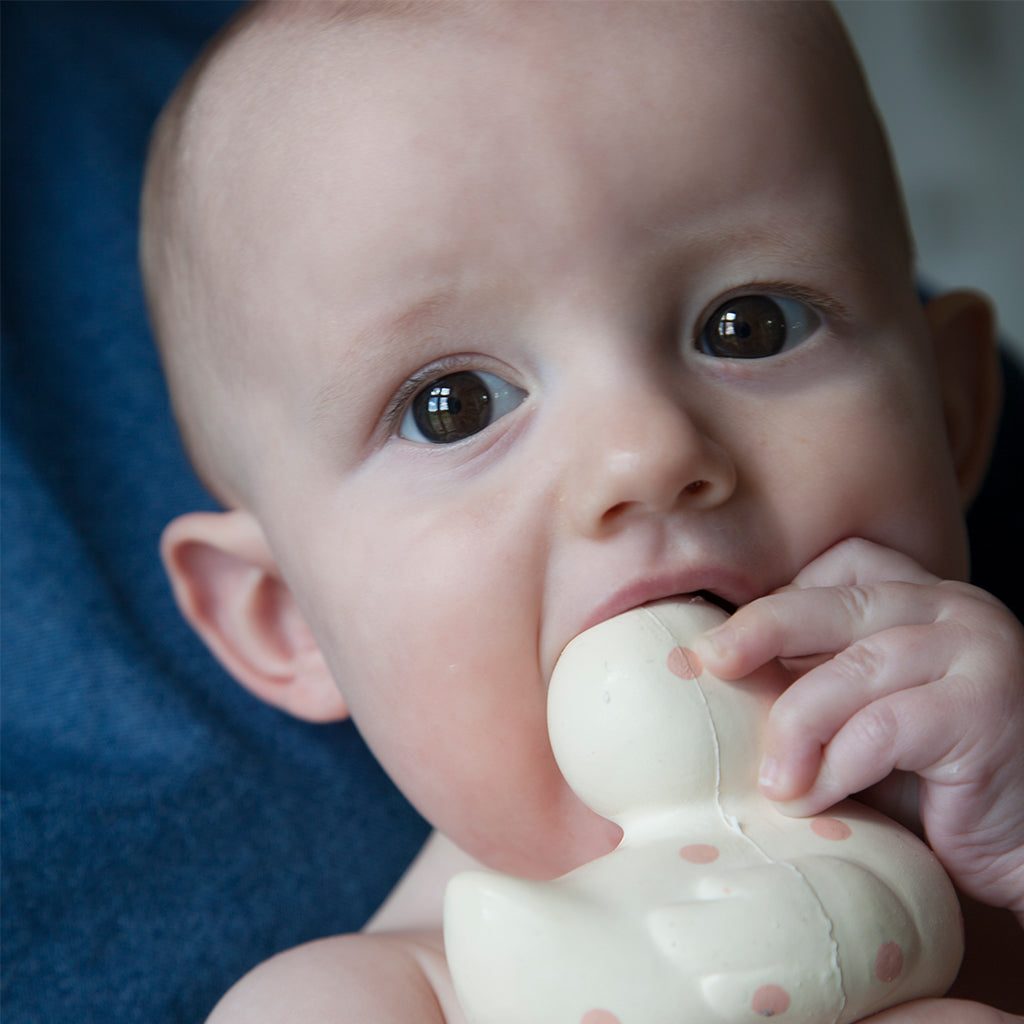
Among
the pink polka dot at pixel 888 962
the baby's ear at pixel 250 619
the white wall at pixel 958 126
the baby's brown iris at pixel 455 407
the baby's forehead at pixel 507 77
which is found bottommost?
the white wall at pixel 958 126

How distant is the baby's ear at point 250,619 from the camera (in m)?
1.33

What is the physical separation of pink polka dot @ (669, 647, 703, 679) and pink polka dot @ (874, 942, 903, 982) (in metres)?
0.21

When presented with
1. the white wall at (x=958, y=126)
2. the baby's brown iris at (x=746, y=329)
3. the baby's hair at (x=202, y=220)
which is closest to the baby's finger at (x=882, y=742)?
the baby's brown iris at (x=746, y=329)

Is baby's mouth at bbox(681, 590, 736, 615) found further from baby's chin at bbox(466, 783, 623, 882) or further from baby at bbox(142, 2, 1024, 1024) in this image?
baby's chin at bbox(466, 783, 623, 882)

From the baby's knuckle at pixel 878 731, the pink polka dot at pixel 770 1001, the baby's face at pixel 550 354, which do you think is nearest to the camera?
the pink polka dot at pixel 770 1001

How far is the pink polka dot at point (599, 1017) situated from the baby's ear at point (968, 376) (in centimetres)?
85

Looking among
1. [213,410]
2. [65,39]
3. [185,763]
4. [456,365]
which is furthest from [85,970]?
[65,39]

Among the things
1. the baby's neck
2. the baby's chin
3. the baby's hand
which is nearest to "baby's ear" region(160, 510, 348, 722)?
the baby's neck

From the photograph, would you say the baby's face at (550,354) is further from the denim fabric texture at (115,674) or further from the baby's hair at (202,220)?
the denim fabric texture at (115,674)

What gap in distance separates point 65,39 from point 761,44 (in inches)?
44.1

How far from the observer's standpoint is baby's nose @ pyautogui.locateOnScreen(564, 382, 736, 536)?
0.86 metres

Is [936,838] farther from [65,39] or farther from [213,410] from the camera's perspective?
[65,39]

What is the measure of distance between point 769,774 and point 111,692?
91 centimetres

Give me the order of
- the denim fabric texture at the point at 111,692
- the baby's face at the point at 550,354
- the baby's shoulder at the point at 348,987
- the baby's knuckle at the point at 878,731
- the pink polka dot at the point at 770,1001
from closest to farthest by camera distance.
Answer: the pink polka dot at the point at 770,1001 < the baby's knuckle at the point at 878,731 < the baby's face at the point at 550,354 < the baby's shoulder at the point at 348,987 < the denim fabric texture at the point at 111,692
